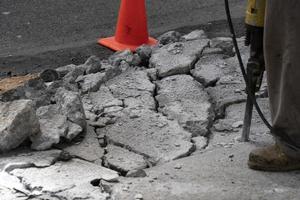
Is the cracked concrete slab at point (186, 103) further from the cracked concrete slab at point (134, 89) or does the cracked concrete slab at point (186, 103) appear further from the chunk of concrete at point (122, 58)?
the chunk of concrete at point (122, 58)

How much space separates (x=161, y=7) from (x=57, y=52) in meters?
1.68

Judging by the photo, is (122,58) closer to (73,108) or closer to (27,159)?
(73,108)

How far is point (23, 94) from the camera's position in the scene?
13.2 feet

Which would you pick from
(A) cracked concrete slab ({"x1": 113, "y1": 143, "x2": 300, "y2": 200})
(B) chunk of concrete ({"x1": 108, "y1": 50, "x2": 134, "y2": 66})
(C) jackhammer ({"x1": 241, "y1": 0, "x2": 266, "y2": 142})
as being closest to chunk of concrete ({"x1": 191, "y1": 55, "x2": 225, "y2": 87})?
(B) chunk of concrete ({"x1": 108, "y1": 50, "x2": 134, "y2": 66})

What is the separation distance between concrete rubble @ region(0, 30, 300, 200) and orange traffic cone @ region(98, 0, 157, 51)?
595 mm

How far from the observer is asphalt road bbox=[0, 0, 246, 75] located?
5.43 m

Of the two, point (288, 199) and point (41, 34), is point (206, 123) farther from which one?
point (41, 34)

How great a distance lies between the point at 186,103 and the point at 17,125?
1117 millimetres

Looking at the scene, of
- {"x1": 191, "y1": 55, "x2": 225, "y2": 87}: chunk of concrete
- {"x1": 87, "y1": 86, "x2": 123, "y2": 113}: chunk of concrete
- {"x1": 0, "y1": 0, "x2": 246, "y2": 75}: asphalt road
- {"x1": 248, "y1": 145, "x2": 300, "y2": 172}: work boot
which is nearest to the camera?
{"x1": 248, "y1": 145, "x2": 300, "y2": 172}: work boot

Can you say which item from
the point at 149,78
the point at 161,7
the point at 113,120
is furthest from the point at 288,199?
the point at 161,7

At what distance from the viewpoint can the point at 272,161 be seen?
3.11m

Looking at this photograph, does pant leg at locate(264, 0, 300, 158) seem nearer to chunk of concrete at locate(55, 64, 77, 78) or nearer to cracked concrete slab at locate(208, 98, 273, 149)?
cracked concrete slab at locate(208, 98, 273, 149)

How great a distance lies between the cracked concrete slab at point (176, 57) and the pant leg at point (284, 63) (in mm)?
1325

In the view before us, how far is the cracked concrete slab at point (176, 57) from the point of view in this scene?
14.4 ft
